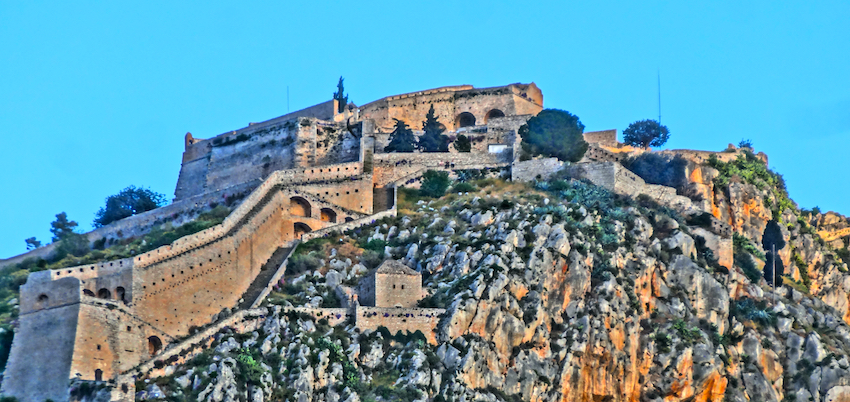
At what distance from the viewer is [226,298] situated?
2677 inches

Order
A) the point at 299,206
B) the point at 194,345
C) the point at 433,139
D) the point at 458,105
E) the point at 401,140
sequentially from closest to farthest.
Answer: the point at 194,345 → the point at 299,206 → the point at 401,140 → the point at 433,139 → the point at 458,105

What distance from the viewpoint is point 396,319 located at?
64.1 metres

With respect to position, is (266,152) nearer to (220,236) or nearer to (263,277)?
(263,277)

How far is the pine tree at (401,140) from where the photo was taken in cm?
8650

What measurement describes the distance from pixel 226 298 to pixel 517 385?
15293 mm

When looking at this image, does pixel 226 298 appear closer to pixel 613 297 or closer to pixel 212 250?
pixel 212 250

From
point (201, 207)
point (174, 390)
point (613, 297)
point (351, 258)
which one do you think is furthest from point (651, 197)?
point (174, 390)

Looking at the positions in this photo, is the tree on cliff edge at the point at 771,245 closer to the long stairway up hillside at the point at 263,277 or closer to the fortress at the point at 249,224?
the fortress at the point at 249,224

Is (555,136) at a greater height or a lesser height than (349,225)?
greater

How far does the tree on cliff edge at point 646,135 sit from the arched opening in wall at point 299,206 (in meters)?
28.3

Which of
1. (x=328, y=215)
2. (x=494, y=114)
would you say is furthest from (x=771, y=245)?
(x=328, y=215)

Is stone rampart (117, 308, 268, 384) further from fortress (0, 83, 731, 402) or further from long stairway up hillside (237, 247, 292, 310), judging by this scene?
long stairway up hillside (237, 247, 292, 310)

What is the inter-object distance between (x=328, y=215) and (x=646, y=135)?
93.2 feet

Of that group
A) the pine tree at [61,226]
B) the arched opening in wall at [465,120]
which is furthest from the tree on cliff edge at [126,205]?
the arched opening in wall at [465,120]
